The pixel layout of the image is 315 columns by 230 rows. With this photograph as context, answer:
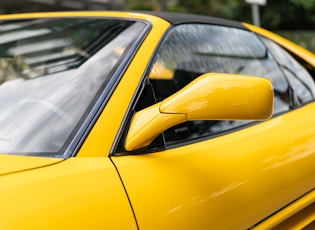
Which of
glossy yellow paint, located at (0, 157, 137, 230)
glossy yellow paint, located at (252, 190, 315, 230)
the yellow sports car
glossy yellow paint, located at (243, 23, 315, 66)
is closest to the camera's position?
glossy yellow paint, located at (0, 157, 137, 230)

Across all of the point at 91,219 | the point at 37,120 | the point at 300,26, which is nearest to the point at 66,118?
the point at 37,120

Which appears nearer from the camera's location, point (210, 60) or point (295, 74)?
point (210, 60)

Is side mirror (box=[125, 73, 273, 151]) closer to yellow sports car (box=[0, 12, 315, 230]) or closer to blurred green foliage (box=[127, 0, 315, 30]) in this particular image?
yellow sports car (box=[0, 12, 315, 230])

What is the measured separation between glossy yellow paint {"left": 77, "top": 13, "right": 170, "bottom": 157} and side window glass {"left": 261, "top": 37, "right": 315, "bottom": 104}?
0.95 meters

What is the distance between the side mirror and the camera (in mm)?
1452

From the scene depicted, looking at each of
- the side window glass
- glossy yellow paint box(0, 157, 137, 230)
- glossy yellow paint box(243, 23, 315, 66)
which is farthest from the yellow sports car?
glossy yellow paint box(243, 23, 315, 66)

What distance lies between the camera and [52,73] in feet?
6.01

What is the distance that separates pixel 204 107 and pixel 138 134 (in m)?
0.21

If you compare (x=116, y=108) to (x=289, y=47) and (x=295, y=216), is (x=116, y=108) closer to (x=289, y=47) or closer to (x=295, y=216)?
(x=295, y=216)

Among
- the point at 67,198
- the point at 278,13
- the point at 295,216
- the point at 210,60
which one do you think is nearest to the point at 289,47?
the point at 210,60

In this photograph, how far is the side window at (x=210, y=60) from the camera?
2090 millimetres

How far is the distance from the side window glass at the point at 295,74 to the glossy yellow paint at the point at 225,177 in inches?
16.6

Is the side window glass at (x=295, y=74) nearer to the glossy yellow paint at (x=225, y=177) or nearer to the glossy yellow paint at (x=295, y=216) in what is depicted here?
the glossy yellow paint at (x=225, y=177)

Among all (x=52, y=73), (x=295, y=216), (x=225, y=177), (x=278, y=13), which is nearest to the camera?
(x=225, y=177)
